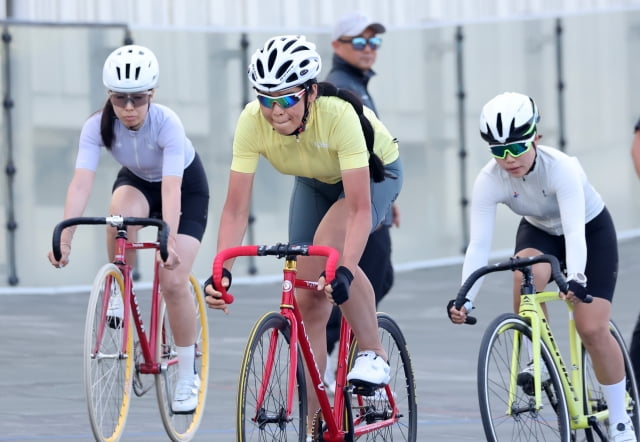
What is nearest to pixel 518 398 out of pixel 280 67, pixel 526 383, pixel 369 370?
pixel 526 383

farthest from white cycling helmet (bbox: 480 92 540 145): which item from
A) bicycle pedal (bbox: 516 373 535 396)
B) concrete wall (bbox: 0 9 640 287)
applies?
concrete wall (bbox: 0 9 640 287)

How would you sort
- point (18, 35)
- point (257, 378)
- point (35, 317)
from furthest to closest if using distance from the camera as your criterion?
point (18, 35) < point (35, 317) < point (257, 378)

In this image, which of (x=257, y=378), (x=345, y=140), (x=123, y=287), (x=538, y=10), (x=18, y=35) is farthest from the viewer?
(x=538, y=10)

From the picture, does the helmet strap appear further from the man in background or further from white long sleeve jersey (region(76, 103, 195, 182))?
the man in background

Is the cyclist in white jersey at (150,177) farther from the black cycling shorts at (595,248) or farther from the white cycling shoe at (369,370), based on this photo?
the black cycling shorts at (595,248)

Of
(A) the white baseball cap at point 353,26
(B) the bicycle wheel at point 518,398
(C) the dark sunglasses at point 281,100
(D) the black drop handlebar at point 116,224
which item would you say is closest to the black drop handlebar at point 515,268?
(B) the bicycle wheel at point 518,398

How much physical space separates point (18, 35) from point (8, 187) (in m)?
1.27

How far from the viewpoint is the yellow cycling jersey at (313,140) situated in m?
6.19

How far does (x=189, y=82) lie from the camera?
13797 millimetres

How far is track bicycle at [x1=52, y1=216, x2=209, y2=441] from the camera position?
6.84 metres

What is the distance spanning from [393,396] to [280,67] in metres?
1.61

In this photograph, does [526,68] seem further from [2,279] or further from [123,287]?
[123,287]

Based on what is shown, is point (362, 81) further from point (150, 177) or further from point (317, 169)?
point (317, 169)

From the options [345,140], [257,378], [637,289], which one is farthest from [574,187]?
[637,289]
